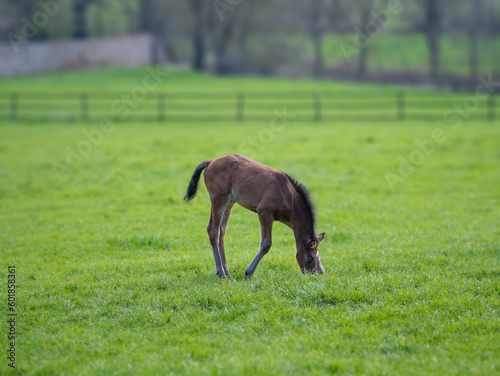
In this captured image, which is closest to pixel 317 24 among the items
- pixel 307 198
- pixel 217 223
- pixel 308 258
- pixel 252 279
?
pixel 307 198

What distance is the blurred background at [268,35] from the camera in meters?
45.2

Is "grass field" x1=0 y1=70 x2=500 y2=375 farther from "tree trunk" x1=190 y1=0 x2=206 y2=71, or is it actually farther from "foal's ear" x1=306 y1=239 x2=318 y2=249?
"tree trunk" x1=190 y1=0 x2=206 y2=71

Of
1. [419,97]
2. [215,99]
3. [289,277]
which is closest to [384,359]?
[289,277]

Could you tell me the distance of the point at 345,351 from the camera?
466cm

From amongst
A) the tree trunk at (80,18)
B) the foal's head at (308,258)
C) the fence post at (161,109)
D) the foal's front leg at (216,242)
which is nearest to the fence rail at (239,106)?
the fence post at (161,109)

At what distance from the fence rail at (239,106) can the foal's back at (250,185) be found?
66.6ft

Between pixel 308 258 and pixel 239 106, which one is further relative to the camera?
pixel 239 106

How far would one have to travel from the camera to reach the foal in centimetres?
626

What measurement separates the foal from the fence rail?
2037cm

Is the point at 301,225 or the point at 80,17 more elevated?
the point at 80,17

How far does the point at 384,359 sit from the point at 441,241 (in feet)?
13.7

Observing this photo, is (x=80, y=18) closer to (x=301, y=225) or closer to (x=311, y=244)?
(x=301, y=225)

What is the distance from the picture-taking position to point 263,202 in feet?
20.5

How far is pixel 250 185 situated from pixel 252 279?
3.70 ft
